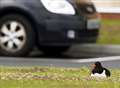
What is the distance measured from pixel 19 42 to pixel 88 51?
1930 mm

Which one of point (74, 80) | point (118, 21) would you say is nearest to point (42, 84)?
point (74, 80)

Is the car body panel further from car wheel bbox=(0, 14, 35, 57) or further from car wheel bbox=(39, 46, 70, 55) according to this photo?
car wheel bbox=(39, 46, 70, 55)

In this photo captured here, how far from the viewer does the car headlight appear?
11906mm

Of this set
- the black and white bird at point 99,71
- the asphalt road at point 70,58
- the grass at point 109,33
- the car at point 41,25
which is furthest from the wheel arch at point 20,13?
the black and white bird at point 99,71

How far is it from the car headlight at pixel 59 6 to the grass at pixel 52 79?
386cm

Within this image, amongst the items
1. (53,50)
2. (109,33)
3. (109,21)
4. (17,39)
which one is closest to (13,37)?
(17,39)

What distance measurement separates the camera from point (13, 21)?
12.3 m

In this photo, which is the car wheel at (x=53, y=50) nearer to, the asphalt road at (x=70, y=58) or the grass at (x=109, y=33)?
the asphalt road at (x=70, y=58)

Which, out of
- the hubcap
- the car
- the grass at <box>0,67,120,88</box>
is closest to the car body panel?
the car

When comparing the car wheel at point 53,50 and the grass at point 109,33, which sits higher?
the grass at point 109,33

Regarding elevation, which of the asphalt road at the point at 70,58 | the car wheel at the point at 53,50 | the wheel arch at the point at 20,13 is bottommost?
the asphalt road at the point at 70,58

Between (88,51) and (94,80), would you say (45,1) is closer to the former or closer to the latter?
(88,51)

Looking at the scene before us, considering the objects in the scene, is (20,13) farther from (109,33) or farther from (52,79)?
(52,79)

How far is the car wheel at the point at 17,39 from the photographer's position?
1211 centimetres
